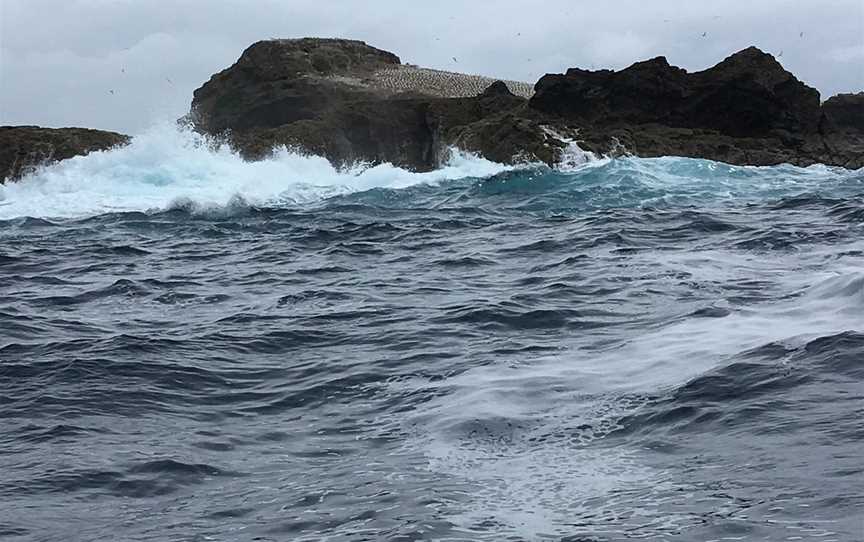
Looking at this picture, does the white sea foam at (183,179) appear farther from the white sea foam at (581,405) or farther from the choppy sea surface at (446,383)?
the white sea foam at (581,405)

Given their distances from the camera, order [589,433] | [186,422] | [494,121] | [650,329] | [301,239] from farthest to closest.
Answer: [494,121], [301,239], [650,329], [186,422], [589,433]

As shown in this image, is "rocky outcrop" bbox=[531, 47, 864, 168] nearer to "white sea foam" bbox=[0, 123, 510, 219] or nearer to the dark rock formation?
"white sea foam" bbox=[0, 123, 510, 219]

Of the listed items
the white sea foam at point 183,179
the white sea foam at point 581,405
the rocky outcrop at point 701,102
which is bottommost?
the white sea foam at point 581,405

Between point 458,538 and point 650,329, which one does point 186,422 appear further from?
point 650,329

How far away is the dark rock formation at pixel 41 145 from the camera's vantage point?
81.8 feet

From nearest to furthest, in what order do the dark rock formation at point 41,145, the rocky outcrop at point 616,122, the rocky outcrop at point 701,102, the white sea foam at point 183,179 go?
the white sea foam at point 183,179 → the rocky outcrop at point 616,122 → the dark rock formation at point 41,145 → the rocky outcrop at point 701,102

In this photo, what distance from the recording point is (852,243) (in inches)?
439

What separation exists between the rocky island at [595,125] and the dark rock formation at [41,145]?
0.11 ft

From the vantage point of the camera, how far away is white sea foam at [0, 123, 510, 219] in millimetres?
20250

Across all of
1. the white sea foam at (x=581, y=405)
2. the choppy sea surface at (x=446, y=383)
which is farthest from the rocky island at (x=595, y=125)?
the white sea foam at (x=581, y=405)

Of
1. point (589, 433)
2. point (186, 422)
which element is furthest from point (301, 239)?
point (589, 433)

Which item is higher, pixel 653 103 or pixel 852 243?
pixel 653 103

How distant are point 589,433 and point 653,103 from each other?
22431 millimetres

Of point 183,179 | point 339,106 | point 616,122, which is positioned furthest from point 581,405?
point 339,106
